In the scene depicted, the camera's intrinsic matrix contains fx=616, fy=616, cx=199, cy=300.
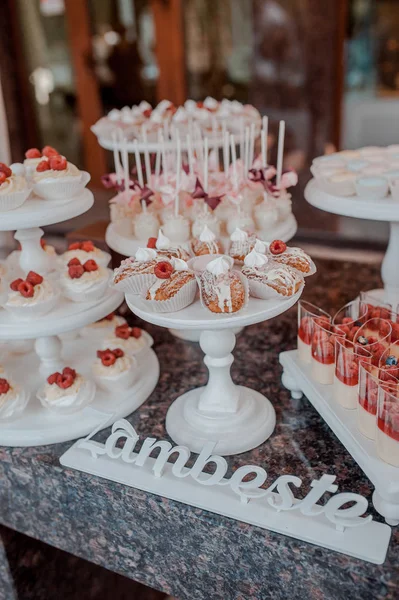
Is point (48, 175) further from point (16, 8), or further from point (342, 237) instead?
point (16, 8)

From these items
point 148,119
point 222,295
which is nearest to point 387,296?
point 222,295

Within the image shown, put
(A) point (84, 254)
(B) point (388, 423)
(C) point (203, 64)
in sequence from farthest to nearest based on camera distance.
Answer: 1. (C) point (203, 64)
2. (A) point (84, 254)
3. (B) point (388, 423)

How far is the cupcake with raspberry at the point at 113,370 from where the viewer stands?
4.89ft

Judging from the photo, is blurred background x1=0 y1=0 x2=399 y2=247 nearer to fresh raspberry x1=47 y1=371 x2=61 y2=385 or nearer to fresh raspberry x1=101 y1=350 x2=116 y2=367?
fresh raspberry x1=101 y1=350 x2=116 y2=367

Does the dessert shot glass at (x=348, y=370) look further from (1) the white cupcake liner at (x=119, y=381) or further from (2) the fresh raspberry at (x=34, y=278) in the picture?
(2) the fresh raspberry at (x=34, y=278)

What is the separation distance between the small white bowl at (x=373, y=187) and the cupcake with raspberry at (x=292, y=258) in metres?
0.39

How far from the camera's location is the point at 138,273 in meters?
1.18

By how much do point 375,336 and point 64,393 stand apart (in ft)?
2.36


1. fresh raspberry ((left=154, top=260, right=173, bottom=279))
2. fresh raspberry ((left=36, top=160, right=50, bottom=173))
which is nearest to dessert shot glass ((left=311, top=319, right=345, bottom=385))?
fresh raspberry ((left=154, top=260, right=173, bottom=279))

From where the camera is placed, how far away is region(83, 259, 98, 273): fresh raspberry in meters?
1.43

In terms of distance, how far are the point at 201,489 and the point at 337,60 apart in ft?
11.5

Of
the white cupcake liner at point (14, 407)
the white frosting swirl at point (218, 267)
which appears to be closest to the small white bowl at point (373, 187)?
the white frosting swirl at point (218, 267)

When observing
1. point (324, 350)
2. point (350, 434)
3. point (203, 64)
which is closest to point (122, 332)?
point (324, 350)

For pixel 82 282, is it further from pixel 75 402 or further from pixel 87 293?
pixel 75 402
